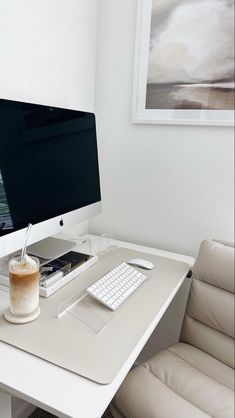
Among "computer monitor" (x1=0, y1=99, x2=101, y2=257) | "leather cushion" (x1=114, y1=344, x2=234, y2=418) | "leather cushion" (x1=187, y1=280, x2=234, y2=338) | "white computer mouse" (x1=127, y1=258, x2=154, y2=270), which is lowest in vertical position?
"leather cushion" (x1=114, y1=344, x2=234, y2=418)

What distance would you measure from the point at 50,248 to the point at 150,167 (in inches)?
23.8

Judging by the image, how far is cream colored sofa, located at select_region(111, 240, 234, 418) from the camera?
0.88m

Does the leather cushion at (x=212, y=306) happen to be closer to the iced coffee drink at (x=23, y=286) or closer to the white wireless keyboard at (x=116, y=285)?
the white wireless keyboard at (x=116, y=285)

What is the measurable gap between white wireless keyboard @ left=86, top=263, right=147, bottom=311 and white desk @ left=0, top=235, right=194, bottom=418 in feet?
0.67

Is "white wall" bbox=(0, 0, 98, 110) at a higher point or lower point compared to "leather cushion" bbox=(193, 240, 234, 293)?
higher

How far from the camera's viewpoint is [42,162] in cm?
98

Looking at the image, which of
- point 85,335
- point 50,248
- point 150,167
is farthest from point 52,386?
point 150,167

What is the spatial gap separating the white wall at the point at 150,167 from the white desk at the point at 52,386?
77 centimetres

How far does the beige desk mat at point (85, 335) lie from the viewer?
672 millimetres

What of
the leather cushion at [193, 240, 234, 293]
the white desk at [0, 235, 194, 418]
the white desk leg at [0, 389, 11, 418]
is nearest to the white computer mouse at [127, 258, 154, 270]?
the leather cushion at [193, 240, 234, 293]

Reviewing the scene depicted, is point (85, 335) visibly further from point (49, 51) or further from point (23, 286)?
point (49, 51)

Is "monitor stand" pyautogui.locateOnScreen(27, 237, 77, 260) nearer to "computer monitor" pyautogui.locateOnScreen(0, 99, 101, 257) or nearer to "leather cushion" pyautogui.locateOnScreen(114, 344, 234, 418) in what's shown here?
"computer monitor" pyautogui.locateOnScreen(0, 99, 101, 257)

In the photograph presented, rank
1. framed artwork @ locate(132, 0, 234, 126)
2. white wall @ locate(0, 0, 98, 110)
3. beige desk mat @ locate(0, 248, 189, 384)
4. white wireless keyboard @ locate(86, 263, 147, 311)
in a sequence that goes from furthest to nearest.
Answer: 1. framed artwork @ locate(132, 0, 234, 126)
2. white wall @ locate(0, 0, 98, 110)
3. white wireless keyboard @ locate(86, 263, 147, 311)
4. beige desk mat @ locate(0, 248, 189, 384)

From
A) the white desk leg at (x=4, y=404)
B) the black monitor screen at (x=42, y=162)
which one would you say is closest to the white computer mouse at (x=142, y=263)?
the black monitor screen at (x=42, y=162)
